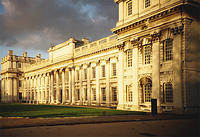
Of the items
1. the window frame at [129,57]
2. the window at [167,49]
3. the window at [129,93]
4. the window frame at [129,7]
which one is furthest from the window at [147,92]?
the window frame at [129,7]

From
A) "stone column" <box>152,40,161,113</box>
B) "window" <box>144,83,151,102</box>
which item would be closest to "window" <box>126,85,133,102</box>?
"window" <box>144,83,151,102</box>

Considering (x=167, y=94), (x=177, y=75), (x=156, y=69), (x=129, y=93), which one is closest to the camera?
(x=177, y=75)

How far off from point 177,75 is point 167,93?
2179mm

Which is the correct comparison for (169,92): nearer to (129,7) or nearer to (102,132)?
(129,7)

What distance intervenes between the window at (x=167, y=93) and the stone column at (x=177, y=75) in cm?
73

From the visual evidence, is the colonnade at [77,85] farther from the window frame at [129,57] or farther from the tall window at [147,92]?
the tall window at [147,92]

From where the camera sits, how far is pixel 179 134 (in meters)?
9.94

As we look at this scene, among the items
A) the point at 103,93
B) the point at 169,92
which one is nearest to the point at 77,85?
the point at 103,93

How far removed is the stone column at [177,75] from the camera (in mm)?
19594

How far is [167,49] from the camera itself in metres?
21.7

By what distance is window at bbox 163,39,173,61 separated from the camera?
2124cm

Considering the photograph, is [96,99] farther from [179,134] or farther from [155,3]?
[179,134]

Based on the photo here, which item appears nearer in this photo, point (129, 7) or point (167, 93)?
point (167, 93)

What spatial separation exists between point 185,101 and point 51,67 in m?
38.6
